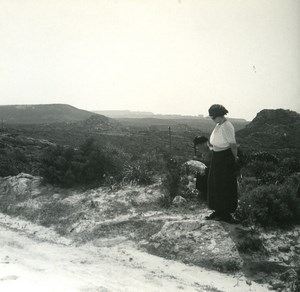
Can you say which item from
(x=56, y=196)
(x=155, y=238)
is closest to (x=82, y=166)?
(x=56, y=196)

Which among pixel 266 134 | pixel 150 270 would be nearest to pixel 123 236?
pixel 150 270

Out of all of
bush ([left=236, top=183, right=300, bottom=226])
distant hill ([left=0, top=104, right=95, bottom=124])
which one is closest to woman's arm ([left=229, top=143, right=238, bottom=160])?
bush ([left=236, top=183, right=300, bottom=226])

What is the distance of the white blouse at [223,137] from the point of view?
5179 mm

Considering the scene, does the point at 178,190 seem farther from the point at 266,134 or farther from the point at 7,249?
the point at 266,134

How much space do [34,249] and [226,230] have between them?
3287 mm

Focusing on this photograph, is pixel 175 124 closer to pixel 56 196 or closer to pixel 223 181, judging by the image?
pixel 56 196

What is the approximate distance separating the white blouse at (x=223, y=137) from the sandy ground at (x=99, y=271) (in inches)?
74.3

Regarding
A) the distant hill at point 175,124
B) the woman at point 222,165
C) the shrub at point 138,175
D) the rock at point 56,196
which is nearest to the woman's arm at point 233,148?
the woman at point 222,165

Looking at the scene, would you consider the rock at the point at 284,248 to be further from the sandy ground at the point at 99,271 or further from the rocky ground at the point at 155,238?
the sandy ground at the point at 99,271

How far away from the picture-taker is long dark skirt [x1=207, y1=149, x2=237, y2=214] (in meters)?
5.36

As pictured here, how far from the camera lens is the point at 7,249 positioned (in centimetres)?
574

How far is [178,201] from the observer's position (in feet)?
23.3

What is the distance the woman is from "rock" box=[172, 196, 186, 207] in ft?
4.78

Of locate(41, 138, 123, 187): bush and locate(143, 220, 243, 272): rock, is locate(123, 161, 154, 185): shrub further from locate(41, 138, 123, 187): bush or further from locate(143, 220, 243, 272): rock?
locate(143, 220, 243, 272): rock
